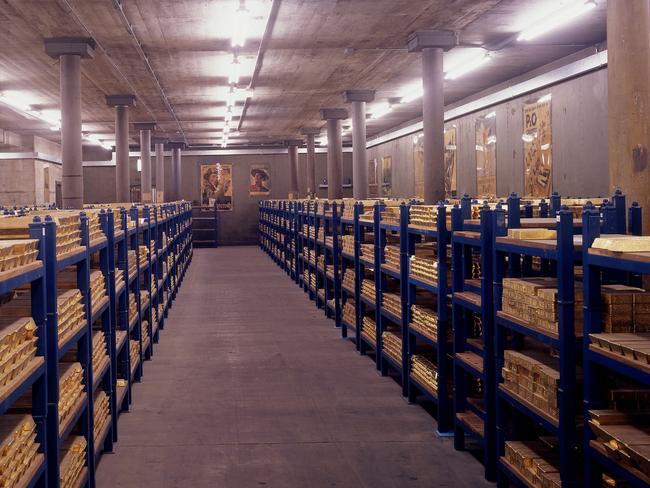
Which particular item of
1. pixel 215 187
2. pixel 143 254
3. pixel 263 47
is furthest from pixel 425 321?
pixel 215 187

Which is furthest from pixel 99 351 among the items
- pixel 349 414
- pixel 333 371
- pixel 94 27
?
pixel 94 27

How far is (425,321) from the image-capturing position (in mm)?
7816

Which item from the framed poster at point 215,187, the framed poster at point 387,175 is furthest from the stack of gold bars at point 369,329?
the framed poster at point 215,187

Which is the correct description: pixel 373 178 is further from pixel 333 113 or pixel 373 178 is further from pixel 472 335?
pixel 472 335

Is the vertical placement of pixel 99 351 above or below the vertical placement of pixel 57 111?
below

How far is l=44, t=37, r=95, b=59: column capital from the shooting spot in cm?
1446

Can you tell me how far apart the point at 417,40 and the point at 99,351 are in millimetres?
9994

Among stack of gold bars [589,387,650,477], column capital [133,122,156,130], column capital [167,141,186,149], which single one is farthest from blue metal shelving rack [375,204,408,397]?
column capital [167,141,186,149]

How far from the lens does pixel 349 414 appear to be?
26.1ft

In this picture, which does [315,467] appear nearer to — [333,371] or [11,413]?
[11,413]

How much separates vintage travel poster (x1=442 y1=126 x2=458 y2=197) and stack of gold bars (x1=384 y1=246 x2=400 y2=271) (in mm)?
16182

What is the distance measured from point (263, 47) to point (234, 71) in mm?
2569

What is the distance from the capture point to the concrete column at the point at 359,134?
2177cm

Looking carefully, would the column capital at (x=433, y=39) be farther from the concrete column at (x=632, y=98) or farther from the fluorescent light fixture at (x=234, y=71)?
the concrete column at (x=632, y=98)
